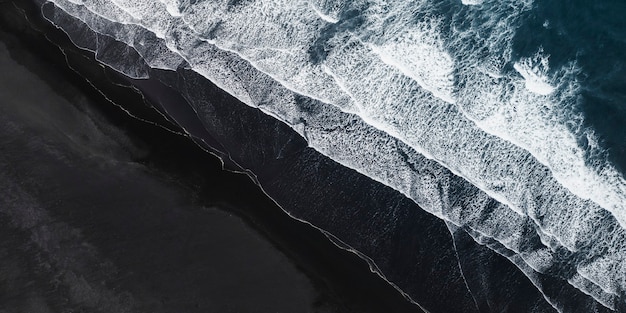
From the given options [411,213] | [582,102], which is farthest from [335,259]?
[582,102]

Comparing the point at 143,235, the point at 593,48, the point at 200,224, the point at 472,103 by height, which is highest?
the point at 593,48

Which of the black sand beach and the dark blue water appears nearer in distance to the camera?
the dark blue water

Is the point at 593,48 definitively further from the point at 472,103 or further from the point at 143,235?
the point at 143,235

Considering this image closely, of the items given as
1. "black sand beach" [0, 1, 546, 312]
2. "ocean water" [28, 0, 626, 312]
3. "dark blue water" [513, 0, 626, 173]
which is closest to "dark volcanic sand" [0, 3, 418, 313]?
"black sand beach" [0, 1, 546, 312]

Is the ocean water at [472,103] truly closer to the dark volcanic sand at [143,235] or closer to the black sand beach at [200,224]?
the black sand beach at [200,224]

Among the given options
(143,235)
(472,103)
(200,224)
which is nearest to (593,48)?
(472,103)

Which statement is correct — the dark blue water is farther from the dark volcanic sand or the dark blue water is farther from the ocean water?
the dark volcanic sand
